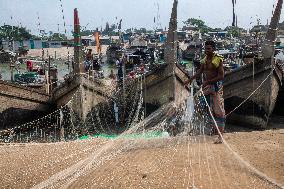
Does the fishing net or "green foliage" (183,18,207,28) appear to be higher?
"green foliage" (183,18,207,28)

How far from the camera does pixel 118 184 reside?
3.95 metres

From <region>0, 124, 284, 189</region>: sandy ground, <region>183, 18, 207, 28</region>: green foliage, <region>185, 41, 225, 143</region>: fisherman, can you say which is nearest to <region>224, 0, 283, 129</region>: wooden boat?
<region>185, 41, 225, 143</region>: fisherman

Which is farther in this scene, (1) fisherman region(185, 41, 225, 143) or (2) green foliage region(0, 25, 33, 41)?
(2) green foliage region(0, 25, 33, 41)

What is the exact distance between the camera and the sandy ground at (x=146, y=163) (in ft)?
13.0

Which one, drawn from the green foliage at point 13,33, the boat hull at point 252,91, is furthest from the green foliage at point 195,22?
the boat hull at point 252,91

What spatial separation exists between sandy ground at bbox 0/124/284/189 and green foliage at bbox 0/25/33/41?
4539 cm

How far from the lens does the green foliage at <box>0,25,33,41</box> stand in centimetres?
4932

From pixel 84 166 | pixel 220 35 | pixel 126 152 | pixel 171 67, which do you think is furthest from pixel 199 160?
pixel 220 35

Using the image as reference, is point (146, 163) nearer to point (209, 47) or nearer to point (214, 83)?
point (214, 83)

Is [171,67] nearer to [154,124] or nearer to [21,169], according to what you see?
[154,124]

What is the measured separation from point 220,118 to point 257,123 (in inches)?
235

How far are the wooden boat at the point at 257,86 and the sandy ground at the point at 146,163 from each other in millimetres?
5580

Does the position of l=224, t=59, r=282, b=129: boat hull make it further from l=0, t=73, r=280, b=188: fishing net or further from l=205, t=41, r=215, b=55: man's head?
l=205, t=41, r=215, b=55: man's head

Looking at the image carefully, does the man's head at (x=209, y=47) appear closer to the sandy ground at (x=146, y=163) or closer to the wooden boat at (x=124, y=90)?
the sandy ground at (x=146, y=163)
